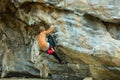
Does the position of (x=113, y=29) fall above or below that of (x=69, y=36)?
above

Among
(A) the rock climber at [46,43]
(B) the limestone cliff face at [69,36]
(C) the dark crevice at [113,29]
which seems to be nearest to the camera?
(B) the limestone cliff face at [69,36]

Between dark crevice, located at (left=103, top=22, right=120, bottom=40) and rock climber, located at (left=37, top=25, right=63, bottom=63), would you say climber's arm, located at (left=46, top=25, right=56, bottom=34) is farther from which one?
dark crevice, located at (left=103, top=22, right=120, bottom=40)

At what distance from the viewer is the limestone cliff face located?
872 centimetres

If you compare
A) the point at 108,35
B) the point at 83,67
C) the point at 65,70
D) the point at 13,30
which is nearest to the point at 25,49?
the point at 13,30

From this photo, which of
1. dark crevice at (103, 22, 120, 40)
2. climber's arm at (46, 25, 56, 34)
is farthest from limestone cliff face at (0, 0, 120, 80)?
climber's arm at (46, 25, 56, 34)

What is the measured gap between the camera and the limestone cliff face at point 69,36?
872 centimetres

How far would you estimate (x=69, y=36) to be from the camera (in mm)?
9406

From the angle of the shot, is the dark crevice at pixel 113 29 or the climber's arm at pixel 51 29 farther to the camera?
the climber's arm at pixel 51 29

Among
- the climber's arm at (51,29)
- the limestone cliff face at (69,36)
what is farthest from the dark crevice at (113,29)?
the climber's arm at (51,29)

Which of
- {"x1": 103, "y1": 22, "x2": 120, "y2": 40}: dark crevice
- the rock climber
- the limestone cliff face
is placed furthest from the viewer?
the rock climber

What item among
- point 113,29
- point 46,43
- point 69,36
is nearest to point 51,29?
point 46,43

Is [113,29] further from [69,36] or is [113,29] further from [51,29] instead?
[51,29]

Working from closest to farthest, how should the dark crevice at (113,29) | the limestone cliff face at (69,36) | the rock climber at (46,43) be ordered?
the limestone cliff face at (69,36), the dark crevice at (113,29), the rock climber at (46,43)

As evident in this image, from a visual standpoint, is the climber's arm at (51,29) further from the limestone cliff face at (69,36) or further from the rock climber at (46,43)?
the limestone cliff face at (69,36)
